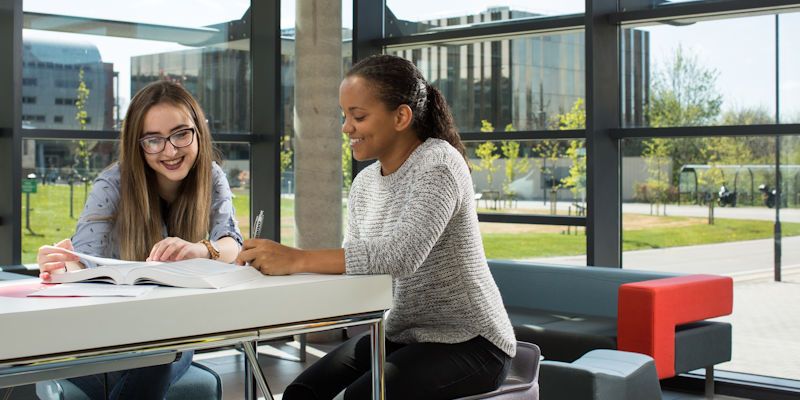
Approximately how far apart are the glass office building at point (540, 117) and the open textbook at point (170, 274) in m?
3.61

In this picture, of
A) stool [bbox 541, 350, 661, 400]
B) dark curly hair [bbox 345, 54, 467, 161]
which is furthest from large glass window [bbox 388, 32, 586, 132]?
dark curly hair [bbox 345, 54, 467, 161]

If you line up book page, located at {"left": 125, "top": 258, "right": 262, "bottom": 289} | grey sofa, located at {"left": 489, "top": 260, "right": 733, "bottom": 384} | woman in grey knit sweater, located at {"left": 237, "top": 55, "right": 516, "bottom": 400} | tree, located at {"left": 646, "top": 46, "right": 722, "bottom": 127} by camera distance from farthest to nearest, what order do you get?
tree, located at {"left": 646, "top": 46, "right": 722, "bottom": 127}, grey sofa, located at {"left": 489, "top": 260, "right": 733, "bottom": 384}, woman in grey knit sweater, located at {"left": 237, "top": 55, "right": 516, "bottom": 400}, book page, located at {"left": 125, "top": 258, "right": 262, "bottom": 289}

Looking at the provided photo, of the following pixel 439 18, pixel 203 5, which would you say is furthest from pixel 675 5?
pixel 203 5

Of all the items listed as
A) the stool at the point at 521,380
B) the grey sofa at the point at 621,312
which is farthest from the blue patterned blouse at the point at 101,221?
the grey sofa at the point at 621,312

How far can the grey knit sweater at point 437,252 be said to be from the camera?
2223 millimetres

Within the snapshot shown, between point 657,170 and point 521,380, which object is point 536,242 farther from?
point 521,380

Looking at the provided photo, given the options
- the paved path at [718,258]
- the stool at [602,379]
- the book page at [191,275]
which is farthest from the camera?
the paved path at [718,258]

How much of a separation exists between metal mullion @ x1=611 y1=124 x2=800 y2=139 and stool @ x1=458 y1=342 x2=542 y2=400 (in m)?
3.21

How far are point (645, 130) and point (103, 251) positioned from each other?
3.95 metres

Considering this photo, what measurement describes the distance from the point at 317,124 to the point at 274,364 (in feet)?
5.71

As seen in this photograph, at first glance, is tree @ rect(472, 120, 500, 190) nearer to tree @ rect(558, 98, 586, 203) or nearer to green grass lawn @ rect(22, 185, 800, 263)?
green grass lawn @ rect(22, 185, 800, 263)

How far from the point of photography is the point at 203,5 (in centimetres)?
692

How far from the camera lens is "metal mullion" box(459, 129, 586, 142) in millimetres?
5988

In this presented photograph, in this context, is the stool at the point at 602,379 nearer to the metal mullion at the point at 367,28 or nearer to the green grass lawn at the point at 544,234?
the green grass lawn at the point at 544,234
